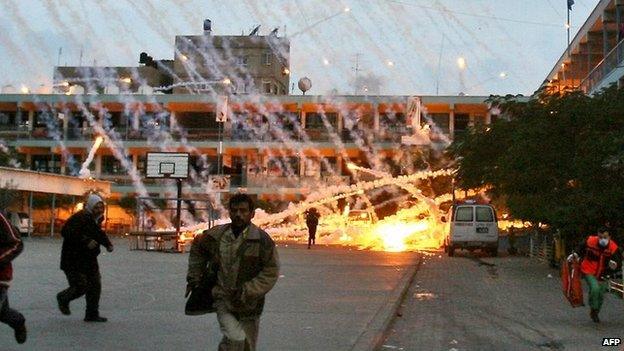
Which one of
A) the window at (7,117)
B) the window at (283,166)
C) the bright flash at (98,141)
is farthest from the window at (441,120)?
the window at (7,117)

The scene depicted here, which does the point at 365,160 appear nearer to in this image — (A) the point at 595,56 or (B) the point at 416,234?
(B) the point at 416,234

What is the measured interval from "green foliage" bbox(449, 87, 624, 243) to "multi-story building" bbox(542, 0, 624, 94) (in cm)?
254

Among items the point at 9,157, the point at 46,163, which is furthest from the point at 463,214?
the point at 46,163

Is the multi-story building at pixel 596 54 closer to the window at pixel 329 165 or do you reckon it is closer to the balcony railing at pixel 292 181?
the balcony railing at pixel 292 181

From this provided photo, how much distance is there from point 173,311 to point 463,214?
2156cm

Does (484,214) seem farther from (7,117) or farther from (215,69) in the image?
(215,69)

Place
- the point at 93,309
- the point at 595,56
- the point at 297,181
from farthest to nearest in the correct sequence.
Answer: the point at 297,181 < the point at 595,56 < the point at 93,309

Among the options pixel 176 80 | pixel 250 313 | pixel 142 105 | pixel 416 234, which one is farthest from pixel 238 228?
pixel 176 80

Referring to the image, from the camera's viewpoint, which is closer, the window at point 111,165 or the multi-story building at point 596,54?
the multi-story building at point 596,54

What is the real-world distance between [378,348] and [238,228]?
160 inches

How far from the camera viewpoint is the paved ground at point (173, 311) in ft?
31.6

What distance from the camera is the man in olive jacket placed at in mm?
6297

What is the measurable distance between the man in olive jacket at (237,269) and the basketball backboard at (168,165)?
2738 cm

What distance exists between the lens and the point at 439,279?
68.5 ft
